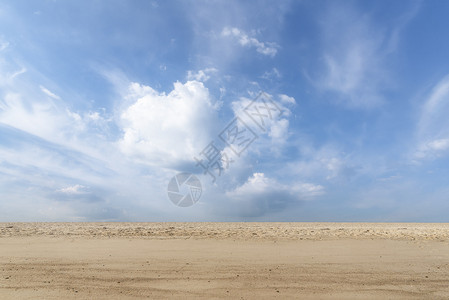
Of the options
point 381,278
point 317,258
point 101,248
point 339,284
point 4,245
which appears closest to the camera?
point 339,284

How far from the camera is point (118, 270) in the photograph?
8.93 m

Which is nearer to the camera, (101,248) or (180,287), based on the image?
(180,287)

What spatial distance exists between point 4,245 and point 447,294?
59.1ft

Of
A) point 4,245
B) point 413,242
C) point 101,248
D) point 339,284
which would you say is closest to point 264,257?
point 339,284

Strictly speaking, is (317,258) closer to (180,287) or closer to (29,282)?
(180,287)

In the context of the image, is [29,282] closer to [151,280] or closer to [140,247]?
[151,280]

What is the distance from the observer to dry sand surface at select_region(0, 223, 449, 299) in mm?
7084

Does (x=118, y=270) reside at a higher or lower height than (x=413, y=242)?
lower

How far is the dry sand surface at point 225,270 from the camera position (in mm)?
7084

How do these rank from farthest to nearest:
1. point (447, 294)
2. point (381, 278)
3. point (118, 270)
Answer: point (118, 270), point (381, 278), point (447, 294)

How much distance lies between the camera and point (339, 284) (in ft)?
25.1

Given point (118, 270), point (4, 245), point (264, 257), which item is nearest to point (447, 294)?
point (264, 257)

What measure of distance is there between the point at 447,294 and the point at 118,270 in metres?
9.54

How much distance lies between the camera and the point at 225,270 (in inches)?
348
